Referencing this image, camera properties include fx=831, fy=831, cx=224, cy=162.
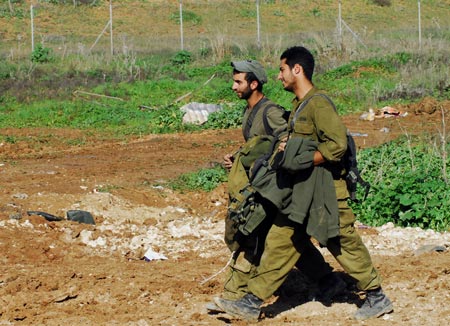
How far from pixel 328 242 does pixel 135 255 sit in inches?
128

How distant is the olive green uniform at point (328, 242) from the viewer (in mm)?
5238

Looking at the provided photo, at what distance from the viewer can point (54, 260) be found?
809 centimetres

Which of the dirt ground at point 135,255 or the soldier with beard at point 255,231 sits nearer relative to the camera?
the soldier with beard at point 255,231

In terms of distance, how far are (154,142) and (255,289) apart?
402 inches

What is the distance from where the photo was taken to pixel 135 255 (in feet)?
26.9

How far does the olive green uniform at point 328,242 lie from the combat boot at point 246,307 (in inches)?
3.6

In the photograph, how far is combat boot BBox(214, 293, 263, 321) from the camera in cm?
557

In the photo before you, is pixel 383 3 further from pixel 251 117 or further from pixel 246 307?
pixel 246 307

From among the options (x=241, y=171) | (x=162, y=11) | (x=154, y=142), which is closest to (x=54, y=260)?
(x=241, y=171)

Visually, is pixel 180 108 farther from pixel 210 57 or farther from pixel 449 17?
pixel 449 17

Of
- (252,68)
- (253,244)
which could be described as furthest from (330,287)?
(252,68)

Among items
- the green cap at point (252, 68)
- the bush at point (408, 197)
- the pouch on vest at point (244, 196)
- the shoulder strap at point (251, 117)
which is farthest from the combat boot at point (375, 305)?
the bush at point (408, 197)

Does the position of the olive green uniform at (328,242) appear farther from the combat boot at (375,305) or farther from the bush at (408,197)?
the bush at (408,197)

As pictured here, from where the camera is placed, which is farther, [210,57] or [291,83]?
[210,57]
